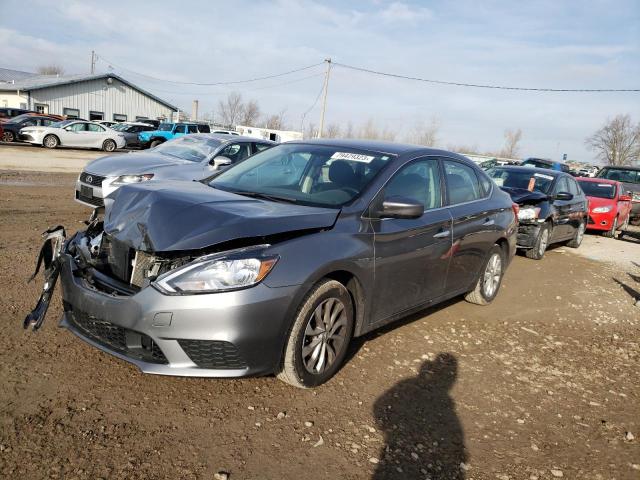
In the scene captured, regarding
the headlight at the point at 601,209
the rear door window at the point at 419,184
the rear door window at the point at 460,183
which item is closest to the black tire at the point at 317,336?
the rear door window at the point at 419,184

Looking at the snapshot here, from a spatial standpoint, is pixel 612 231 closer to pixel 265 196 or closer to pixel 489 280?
pixel 489 280

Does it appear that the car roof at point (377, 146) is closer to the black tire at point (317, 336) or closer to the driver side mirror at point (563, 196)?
the black tire at point (317, 336)

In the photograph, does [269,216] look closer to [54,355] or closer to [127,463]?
[127,463]

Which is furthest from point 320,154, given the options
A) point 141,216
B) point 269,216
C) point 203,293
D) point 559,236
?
point 559,236

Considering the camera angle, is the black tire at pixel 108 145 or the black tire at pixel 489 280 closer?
the black tire at pixel 489 280

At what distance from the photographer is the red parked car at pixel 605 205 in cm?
1253

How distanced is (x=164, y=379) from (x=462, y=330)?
2901 millimetres

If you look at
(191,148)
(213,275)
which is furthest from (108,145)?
(213,275)

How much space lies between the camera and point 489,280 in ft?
18.9

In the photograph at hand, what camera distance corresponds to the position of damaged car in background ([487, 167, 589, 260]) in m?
8.73

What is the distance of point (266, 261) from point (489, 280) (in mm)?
3571

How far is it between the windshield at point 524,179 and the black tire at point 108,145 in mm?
22267

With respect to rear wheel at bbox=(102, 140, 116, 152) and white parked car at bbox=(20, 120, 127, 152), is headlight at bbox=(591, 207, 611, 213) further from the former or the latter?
rear wheel at bbox=(102, 140, 116, 152)

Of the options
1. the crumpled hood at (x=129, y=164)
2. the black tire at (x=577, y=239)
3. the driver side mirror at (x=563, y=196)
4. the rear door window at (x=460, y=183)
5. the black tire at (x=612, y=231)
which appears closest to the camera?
the rear door window at (x=460, y=183)
